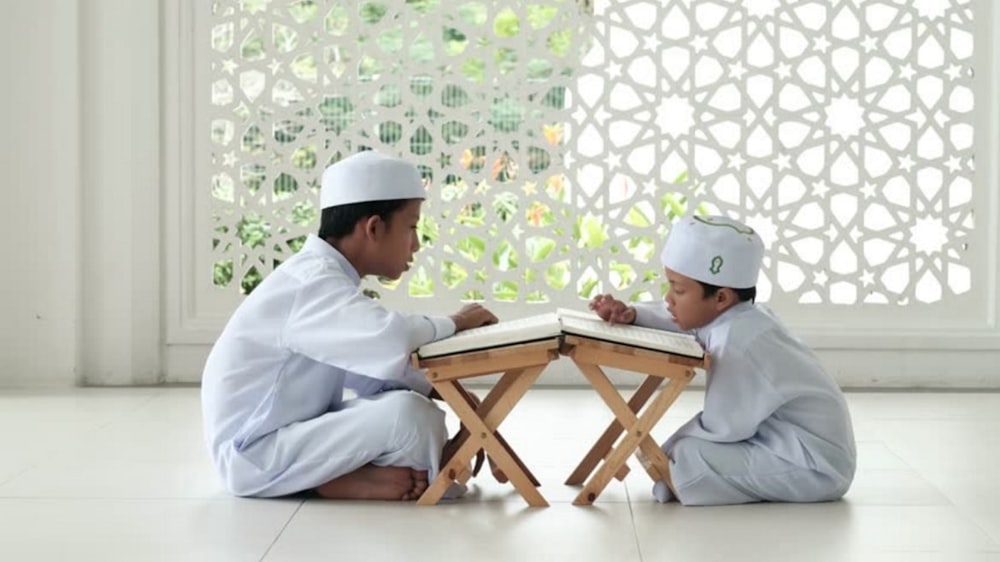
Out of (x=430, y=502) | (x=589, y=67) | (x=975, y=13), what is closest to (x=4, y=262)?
(x=589, y=67)

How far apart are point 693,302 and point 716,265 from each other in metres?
0.12

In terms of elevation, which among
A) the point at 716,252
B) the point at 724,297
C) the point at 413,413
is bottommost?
the point at 413,413

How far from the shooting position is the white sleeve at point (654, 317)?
Answer: 400 cm

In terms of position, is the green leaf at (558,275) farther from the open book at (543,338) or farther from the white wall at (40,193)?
the open book at (543,338)

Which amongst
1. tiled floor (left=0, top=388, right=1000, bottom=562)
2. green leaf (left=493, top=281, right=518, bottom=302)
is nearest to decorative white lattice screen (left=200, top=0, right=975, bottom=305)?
green leaf (left=493, top=281, right=518, bottom=302)

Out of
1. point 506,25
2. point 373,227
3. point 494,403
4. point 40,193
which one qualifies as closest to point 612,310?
point 494,403

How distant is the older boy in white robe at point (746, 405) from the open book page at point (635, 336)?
0.09 m

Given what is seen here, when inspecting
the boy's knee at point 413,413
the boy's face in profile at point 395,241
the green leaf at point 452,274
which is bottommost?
the green leaf at point 452,274

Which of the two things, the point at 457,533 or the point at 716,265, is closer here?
the point at 457,533

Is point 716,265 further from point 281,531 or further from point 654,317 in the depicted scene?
point 281,531

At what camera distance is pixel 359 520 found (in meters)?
3.55

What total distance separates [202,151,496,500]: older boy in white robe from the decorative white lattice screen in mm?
2245

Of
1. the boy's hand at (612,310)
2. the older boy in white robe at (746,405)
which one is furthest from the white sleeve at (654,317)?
the older boy in white robe at (746,405)

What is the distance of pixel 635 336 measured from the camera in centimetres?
366
